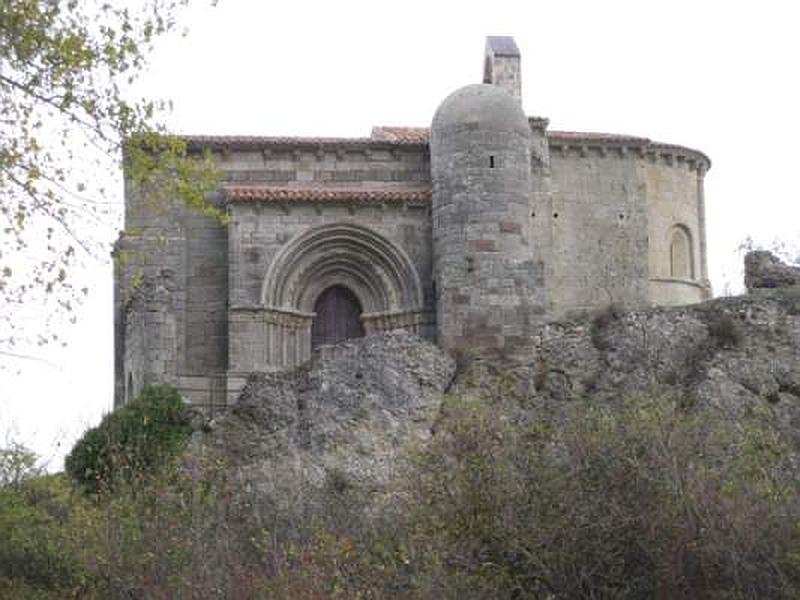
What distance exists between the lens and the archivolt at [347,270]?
25.1m

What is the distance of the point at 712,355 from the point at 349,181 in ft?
23.5

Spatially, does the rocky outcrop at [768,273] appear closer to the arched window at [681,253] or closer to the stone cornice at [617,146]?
the stone cornice at [617,146]

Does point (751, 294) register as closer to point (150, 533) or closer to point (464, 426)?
point (464, 426)

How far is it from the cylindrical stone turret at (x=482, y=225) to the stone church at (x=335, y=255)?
22 mm

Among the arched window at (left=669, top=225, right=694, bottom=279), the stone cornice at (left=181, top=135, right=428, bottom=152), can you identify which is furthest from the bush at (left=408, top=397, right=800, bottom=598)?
the arched window at (left=669, top=225, right=694, bottom=279)

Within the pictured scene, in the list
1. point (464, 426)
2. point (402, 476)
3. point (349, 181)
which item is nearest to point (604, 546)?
point (464, 426)

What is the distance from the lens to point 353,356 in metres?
22.6

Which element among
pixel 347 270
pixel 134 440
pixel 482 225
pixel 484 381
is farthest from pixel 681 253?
pixel 134 440

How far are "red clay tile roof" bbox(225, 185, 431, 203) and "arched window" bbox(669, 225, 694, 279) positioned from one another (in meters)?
7.81

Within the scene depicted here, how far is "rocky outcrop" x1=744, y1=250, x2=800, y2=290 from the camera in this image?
24938 mm

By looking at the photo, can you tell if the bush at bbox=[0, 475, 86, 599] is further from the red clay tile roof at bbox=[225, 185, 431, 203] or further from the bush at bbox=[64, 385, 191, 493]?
the red clay tile roof at bbox=[225, 185, 431, 203]

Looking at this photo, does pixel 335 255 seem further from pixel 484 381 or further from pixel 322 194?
pixel 484 381

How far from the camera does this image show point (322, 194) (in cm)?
2533

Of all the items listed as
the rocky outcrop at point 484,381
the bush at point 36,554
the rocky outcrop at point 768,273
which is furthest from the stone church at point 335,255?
the rocky outcrop at point 768,273
